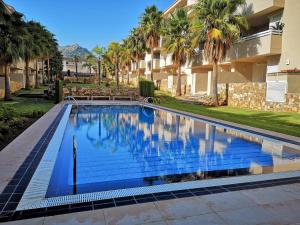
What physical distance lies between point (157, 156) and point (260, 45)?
48.9 feet

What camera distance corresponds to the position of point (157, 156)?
772 cm

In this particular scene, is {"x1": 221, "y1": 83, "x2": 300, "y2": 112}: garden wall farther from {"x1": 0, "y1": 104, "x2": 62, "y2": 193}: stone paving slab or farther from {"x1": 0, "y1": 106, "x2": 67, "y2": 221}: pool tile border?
{"x1": 0, "y1": 106, "x2": 67, "y2": 221}: pool tile border

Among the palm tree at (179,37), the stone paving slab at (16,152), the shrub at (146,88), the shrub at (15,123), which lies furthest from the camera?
the palm tree at (179,37)

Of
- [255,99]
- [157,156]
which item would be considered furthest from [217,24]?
[157,156]

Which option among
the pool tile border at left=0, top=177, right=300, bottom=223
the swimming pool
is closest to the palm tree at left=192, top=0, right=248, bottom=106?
the swimming pool

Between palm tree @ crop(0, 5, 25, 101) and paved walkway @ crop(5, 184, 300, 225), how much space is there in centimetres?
1940

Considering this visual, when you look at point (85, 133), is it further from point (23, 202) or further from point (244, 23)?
point (244, 23)

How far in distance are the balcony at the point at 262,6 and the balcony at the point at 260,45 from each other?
5.53 ft

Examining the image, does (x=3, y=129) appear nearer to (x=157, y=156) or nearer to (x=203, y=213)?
(x=157, y=156)

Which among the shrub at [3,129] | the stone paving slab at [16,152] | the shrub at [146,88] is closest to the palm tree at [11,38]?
the shrub at [146,88]

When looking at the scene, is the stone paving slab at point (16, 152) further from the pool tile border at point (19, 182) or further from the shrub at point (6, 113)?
the shrub at point (6, 113)

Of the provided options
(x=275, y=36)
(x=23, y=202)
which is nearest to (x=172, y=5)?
(x=275, y=36)

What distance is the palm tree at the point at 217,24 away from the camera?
64.0 feet

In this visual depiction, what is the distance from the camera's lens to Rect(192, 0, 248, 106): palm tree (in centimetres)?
1952
